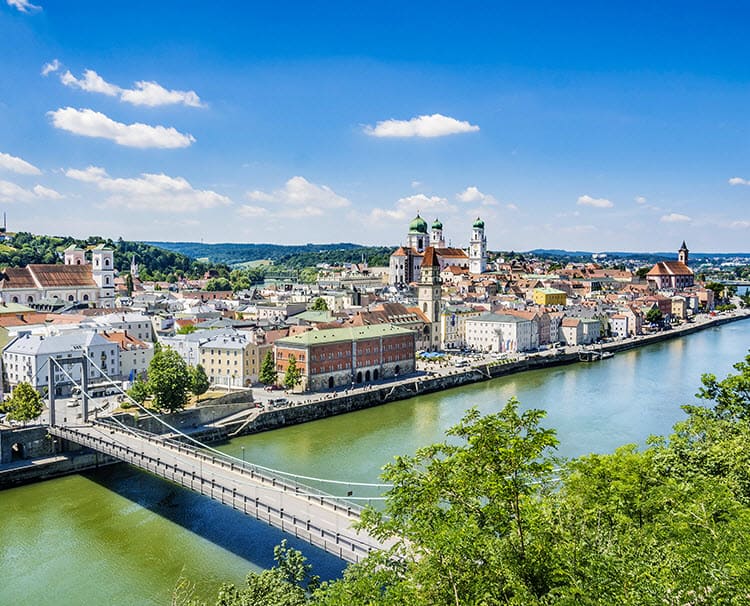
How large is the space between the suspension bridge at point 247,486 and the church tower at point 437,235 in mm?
86075

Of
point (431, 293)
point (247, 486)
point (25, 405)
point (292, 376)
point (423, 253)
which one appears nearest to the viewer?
point (247, 486)

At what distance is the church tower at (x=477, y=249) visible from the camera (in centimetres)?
9669

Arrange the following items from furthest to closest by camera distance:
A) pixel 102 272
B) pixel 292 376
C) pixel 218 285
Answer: pixel 218 285 → pixel 102 272 → pixel 292 376

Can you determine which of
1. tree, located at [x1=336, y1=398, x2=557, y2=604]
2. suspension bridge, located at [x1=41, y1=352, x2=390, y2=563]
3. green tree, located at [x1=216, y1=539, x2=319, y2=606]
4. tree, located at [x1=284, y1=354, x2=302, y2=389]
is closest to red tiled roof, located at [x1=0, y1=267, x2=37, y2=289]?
tree, located at [x1=284, y1=354, x2=302, y2=389]

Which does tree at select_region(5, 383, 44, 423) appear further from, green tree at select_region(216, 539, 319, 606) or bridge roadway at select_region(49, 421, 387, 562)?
green tree at select_region(216, 539, 319, 606)

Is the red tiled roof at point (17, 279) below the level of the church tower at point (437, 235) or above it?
below

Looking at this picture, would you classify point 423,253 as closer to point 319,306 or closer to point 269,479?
point 319,306

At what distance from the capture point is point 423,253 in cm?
8312

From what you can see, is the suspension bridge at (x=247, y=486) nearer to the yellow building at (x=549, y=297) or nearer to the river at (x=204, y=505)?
the river at (x=204, y=505)

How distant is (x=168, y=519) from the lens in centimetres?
1772

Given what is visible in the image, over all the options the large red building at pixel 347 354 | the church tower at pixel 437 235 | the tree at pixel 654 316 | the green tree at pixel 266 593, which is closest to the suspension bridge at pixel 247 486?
the green tree at pixel 266 593

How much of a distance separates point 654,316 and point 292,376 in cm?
4837

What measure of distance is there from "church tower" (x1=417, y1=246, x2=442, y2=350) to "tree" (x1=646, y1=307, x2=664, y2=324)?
28.9 metres

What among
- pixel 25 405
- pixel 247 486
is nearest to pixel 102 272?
pixel 25 405
